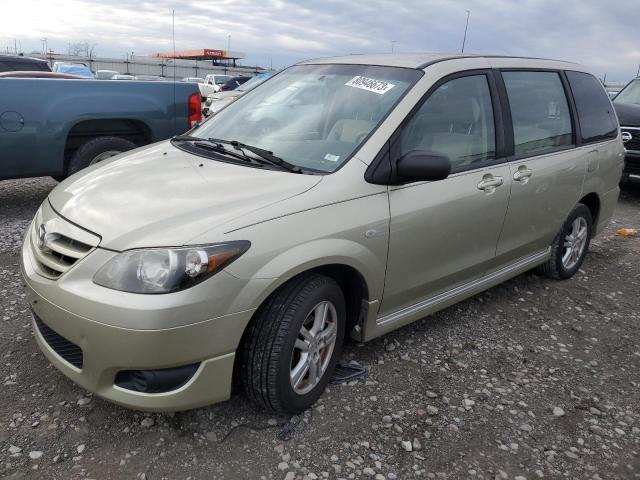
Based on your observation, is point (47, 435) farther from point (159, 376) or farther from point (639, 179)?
point (639, 179)

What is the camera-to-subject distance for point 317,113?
3211mm

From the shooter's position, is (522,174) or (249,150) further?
(522,174)

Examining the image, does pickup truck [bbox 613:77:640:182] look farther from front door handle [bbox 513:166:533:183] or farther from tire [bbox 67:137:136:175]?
tire [bbox 67:137:136:175]

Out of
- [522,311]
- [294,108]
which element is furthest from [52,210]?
[522,311]

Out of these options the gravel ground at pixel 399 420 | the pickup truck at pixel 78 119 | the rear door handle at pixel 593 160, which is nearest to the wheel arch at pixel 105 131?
the pickup truck at pixel 78 119

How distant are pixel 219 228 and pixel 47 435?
4.17 ft

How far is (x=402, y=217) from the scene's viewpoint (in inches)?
112

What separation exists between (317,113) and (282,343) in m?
1.44

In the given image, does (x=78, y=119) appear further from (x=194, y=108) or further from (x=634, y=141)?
(x=634, y=141)

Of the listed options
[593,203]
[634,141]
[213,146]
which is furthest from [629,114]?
[213,146]

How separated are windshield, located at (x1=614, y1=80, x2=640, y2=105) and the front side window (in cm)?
744

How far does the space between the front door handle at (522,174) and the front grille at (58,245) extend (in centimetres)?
259

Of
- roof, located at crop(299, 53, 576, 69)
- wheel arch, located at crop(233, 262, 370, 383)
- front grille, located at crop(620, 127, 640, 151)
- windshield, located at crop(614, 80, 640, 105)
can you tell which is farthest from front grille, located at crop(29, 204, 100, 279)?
windshield, located at crop(614, 80, 640, 105)

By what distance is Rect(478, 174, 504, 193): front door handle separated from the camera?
Result: 332 centimetres
